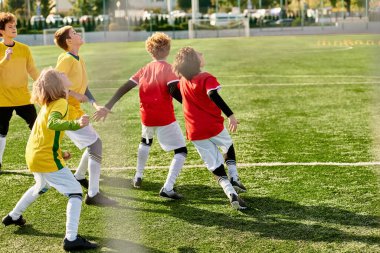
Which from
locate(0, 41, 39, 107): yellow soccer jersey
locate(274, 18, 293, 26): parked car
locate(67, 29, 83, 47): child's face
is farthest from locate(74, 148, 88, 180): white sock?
locate(274, 18, 293, 26): parked car

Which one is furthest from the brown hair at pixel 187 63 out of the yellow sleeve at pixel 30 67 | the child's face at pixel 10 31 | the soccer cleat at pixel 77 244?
the yellow sleeve at pixel 30 67

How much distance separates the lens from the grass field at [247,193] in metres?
1.58

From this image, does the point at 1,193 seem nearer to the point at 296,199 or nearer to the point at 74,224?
the point at 74,224

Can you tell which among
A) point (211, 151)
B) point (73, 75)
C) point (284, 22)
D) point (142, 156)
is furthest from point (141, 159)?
point (284, 22)

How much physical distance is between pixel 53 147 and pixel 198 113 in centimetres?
130

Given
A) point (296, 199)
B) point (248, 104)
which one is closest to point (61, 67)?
point (296, 199)

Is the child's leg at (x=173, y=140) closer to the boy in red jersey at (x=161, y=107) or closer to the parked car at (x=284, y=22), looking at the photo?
the boy in red jersey at (x=161, y=107)

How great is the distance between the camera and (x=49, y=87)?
3520mm

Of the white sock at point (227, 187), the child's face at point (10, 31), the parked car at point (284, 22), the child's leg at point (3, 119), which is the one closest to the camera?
the parked car at point (284, 22)

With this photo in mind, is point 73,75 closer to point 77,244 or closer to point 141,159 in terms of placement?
point 141,159

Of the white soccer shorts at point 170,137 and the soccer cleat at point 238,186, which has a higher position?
the white soccer shorts at point 170,137

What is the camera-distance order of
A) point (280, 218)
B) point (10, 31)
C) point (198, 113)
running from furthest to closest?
point (10, 31), point (198, 113), point (280, 218)

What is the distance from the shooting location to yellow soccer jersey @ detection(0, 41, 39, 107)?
5.50m

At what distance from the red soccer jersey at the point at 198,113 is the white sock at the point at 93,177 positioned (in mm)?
765
